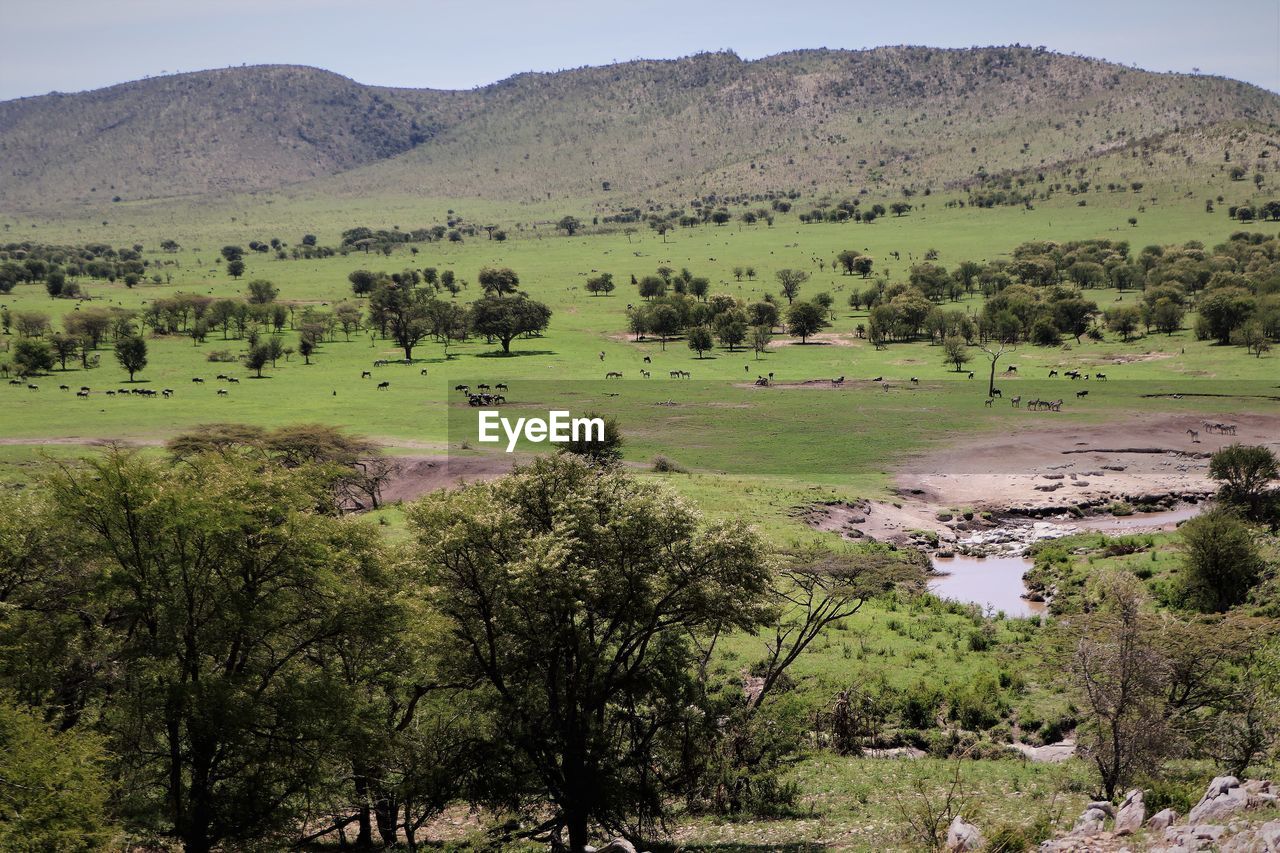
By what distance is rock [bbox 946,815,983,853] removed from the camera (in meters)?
15.9

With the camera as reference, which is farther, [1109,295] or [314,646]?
[1109,295]

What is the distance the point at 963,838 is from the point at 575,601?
793 cm

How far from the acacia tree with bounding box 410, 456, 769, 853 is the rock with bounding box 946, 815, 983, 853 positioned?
19.2 feet

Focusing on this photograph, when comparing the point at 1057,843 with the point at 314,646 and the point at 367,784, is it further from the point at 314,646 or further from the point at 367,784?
the point at 314,646

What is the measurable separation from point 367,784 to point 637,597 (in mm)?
7626

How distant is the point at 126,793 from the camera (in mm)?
19531

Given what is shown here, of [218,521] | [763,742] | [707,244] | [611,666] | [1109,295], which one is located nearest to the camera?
[218,521]

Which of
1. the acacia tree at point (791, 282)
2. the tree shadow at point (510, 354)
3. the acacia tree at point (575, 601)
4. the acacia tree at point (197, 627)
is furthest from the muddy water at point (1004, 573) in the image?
the acacia tree at point (791, 282)

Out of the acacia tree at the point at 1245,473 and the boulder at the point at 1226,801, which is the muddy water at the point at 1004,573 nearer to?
the acacia tree at the point at 1245,473

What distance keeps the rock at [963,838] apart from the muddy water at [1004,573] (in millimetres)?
24978

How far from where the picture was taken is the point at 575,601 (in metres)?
19.2

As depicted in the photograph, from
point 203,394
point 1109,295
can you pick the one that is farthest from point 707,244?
point 203,394

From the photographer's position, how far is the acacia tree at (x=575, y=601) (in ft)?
65.4

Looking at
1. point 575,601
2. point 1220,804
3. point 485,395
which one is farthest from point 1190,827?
point 485,395
